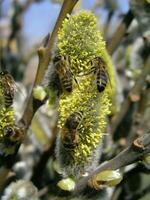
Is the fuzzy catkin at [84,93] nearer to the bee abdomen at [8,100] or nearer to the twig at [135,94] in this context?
the bee abdomen at [8,100]

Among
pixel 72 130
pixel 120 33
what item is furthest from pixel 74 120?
pixel 120 33

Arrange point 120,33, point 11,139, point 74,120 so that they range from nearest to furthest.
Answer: point 74,120, point 11,139, point 120,33

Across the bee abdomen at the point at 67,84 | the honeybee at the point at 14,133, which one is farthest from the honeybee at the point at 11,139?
the bee abdomen at the point at 67,84

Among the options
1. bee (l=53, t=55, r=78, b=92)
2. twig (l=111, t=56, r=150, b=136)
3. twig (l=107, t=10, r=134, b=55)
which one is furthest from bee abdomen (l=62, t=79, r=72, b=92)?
twig (l=111, t=56, r=150, b=136)

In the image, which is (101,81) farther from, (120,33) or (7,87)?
(120,33)

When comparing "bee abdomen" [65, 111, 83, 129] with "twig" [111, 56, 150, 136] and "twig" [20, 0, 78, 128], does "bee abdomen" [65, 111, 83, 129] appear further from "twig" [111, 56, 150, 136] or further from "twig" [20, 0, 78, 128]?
"twig" [111, 56, 150, 136]
